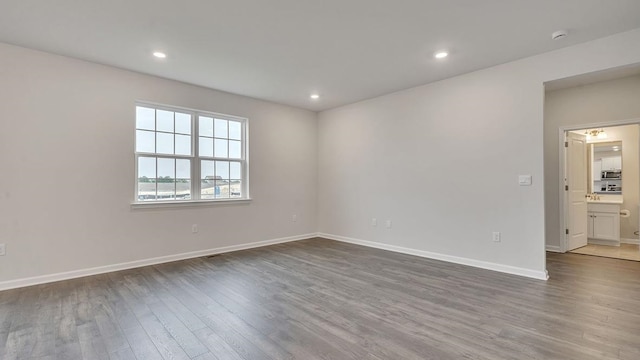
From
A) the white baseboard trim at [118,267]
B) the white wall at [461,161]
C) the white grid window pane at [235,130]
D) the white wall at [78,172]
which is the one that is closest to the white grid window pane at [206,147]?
the white grid window pane at [235,130]

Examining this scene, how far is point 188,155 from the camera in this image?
464cm

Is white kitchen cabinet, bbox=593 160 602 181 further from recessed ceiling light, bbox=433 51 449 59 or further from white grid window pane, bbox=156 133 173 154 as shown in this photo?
white grid window pane, bbox=156 133 173 154

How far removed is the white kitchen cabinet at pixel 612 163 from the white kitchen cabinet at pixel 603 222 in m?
0.95

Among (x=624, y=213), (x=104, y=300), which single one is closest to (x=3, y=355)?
(x=104, y=300)

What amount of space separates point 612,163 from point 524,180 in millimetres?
3743

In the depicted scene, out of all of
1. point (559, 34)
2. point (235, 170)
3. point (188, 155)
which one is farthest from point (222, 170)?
Answer: point (559, 34)

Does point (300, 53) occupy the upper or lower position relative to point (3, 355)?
upper

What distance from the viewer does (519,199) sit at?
12.2 feet

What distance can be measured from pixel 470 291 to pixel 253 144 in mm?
3987

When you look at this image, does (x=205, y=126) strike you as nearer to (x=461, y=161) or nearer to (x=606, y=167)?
(x=461, y=161)

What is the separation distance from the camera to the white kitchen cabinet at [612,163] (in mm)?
5617

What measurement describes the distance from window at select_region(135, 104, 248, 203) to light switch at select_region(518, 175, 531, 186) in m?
4.12

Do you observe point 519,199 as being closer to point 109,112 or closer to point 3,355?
point 3,355

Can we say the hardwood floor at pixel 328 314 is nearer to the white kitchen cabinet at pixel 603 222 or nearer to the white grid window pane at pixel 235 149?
the white kitchen cabinet at pixel 603 222
